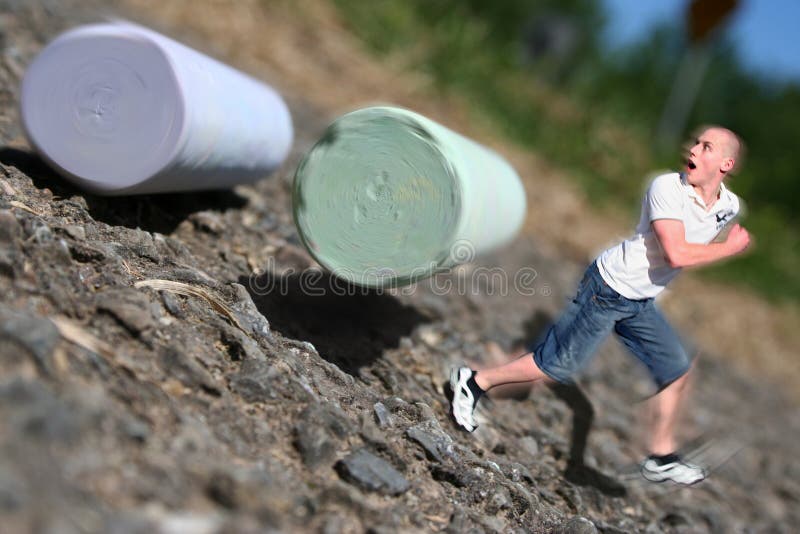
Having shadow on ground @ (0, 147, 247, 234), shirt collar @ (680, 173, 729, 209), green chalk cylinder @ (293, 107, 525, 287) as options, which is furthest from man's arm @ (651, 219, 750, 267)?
shadow on ground @ (0, 147, 247, 234)

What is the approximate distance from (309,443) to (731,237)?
5.85 ft

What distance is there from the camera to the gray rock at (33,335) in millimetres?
2225

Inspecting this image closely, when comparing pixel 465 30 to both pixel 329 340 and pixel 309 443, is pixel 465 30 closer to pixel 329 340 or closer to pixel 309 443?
pixel 329 340

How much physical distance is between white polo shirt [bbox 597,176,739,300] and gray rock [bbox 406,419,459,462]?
89 centimetres

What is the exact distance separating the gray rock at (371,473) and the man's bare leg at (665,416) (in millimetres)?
1384

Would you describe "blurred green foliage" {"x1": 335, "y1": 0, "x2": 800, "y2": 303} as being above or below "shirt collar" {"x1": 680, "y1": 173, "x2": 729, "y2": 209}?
above

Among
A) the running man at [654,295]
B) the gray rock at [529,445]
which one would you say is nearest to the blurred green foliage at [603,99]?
the gray rock at [529,445]

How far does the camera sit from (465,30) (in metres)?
12.5

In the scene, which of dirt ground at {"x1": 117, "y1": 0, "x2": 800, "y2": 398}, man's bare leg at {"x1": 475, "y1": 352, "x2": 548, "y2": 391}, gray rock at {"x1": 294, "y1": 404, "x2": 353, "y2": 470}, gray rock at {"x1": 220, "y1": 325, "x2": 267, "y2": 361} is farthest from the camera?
dirt ground at {"x1": 117, "y1": 0, "x2": 800, "y2": 398}

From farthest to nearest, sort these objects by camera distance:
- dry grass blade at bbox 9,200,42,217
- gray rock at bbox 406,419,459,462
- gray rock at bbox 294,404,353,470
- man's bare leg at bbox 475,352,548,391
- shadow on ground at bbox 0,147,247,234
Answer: shadow on ground at bbox 0,147,247,234 < man's bare leg at bbox 475,352,548,391 < dry grass blade at bbox 9,200,42,217 < gray rock at bbox 406,419,459,462 < gray rock at bbox 294,404,353,470

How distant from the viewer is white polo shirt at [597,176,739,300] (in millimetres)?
3023

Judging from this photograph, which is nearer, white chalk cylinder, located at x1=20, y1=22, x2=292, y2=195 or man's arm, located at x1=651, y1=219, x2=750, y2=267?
man's arm, located at x1=651, y1=219, x2=750, y2=267

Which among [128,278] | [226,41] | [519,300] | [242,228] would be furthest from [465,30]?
[128,278]

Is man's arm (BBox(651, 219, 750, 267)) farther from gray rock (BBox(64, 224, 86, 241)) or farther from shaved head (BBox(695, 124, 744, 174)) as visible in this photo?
gray rock (BBox(64, 224, 86, 241))
